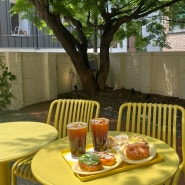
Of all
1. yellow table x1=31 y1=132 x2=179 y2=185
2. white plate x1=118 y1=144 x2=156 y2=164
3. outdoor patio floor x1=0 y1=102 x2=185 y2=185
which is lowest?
outdoor patio floor x1=0 y1=102 x2=185 y2=185

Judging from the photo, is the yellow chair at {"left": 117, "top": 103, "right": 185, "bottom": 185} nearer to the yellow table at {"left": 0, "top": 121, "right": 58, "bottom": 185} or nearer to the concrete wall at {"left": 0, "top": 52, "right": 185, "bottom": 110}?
the yellow table at {"left": 0, "top": 121, "right": 58, "bottom": 185}

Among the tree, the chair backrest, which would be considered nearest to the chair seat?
the chair backrest

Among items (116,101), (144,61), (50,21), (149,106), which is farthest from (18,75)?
(149,106)

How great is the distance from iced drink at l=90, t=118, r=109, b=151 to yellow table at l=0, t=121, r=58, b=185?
43cm

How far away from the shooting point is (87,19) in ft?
31.2

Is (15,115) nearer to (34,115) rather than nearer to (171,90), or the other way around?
(34,115)

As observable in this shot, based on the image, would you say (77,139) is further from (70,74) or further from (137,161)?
(70,74)

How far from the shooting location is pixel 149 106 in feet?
8.31

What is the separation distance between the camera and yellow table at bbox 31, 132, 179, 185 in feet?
4.64

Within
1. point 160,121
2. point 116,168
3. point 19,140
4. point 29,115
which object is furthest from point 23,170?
point 29,115

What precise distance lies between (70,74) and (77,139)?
8025mm

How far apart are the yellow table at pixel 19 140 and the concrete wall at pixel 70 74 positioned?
451 cm

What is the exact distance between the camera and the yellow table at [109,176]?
4.64 ft

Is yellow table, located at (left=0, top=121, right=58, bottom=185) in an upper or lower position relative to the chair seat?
upper
